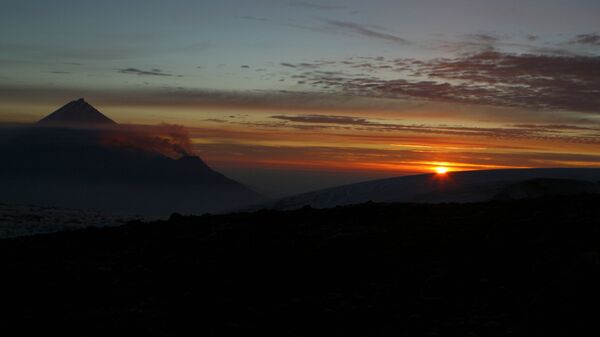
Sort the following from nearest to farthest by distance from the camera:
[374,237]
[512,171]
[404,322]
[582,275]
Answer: [582,275], [404,322], [374,237], [512,171]

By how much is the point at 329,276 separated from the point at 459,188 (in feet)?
63.4

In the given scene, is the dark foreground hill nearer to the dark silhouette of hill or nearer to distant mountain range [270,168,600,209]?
the dark silhouette of hill

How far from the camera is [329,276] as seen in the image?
31.7ft

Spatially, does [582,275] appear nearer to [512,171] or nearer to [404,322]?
[404,322]

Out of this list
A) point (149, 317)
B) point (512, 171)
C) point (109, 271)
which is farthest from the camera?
point (512, 171)

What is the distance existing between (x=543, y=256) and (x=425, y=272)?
162 centimetres

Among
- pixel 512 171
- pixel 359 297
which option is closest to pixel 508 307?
pixel 359 297

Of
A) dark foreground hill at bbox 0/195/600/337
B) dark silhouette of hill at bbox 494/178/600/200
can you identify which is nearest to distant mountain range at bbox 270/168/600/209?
dark silhouette of hill at bbox 494/178/600/200

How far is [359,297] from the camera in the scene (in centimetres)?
864

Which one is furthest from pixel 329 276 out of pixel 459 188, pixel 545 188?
pixel 459 188

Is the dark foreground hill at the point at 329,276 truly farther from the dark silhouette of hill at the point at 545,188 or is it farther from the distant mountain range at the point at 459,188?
the distant mountain range at the point at 459,188

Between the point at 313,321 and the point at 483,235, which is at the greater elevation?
the point at 483,235

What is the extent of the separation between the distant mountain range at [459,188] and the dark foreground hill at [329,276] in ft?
37.0

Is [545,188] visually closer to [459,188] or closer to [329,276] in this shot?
[459,188]
